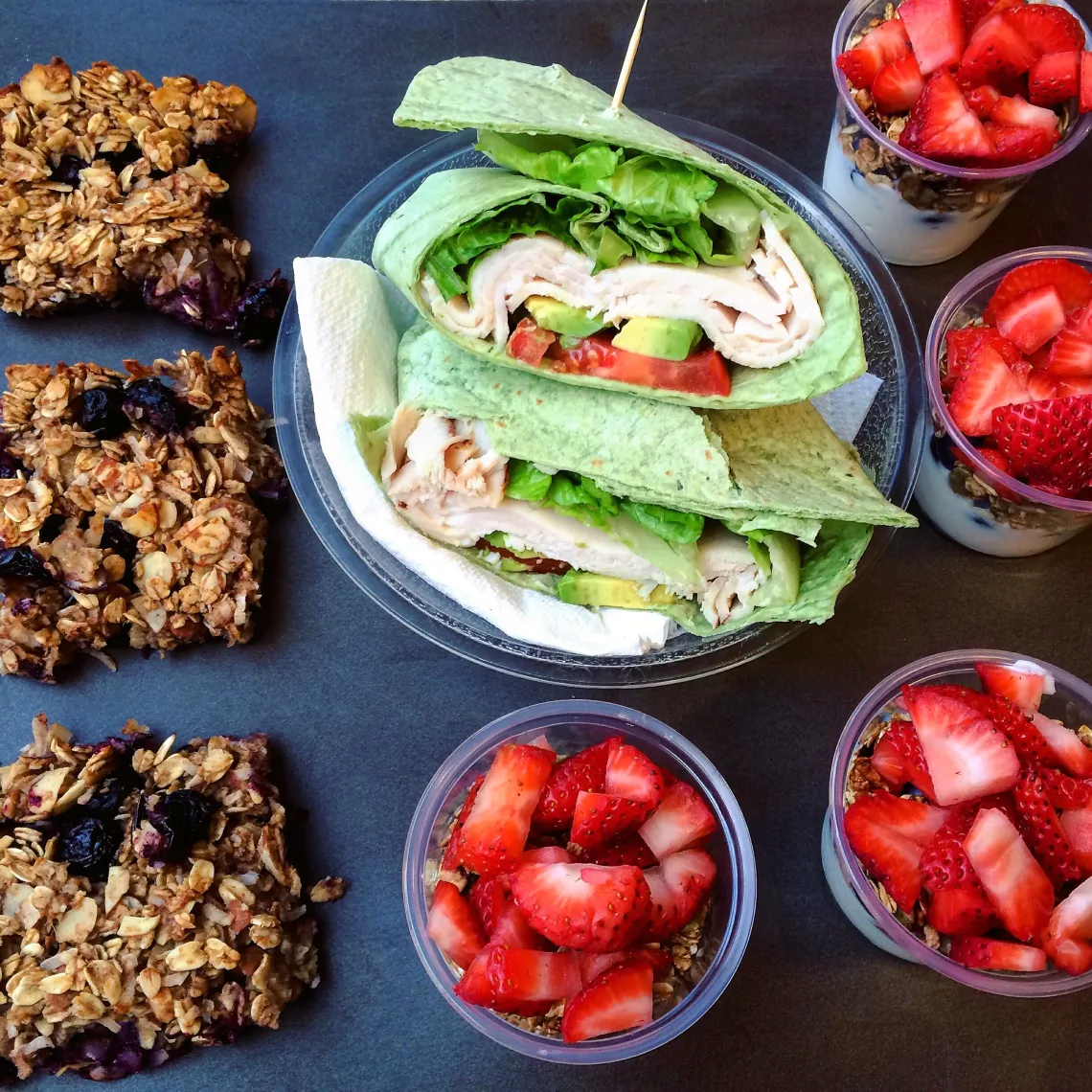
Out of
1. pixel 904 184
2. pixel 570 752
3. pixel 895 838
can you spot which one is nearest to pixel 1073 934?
pixel 895 838

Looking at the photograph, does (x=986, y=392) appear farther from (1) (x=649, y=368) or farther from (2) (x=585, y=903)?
(2) (x=585, y=903)

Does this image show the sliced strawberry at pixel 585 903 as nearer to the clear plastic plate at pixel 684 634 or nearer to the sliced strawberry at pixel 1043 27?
the clear plastic plate at pixel 684 634

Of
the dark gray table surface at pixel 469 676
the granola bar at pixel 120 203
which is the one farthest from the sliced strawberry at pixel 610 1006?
the granola bar at pixel 120 203

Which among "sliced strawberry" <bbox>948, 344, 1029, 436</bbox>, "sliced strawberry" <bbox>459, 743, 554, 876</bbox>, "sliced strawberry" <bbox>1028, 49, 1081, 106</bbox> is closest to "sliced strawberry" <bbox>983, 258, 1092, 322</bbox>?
"sliced strawberry" <bbox>948, 344, 1029, 436</bbox>

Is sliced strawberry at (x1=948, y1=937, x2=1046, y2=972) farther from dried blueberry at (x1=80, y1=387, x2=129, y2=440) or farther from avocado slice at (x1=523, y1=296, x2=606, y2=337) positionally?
dried blueberry at (x1=80, y1=387, x2=129, y2=440)

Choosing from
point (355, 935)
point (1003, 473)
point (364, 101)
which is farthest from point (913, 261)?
point (355, 935)

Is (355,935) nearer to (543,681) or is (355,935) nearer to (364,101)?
(543,681)
